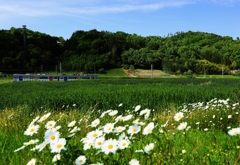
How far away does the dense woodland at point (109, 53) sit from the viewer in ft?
411

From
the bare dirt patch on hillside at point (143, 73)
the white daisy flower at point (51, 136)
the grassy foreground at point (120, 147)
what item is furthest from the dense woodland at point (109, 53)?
the white daisy flower at point (51, 136)

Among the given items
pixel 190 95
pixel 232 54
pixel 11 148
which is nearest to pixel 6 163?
pixel 11 148

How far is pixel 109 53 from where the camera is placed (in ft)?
461

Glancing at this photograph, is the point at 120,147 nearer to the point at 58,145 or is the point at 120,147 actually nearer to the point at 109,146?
the point at 109,146

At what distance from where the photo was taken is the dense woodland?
411ft

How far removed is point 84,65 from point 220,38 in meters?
80.8

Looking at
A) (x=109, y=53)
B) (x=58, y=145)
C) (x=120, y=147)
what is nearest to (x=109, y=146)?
(x=120, y=147)

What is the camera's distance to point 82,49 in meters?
149

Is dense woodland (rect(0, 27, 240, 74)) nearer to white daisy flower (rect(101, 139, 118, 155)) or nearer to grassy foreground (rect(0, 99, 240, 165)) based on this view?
grassy foreground (rect(0, 99, 240, 165))

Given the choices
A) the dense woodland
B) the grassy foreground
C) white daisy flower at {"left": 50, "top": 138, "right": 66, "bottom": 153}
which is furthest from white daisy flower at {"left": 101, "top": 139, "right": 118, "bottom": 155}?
the dense woodland

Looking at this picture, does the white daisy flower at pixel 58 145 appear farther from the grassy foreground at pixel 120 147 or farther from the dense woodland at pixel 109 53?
the dense woodland at pixel 109 53

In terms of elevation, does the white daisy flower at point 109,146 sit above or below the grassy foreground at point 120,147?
above

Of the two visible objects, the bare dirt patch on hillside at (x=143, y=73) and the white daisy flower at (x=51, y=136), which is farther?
the bare dirt patch on hillside at (x=143, y=73)

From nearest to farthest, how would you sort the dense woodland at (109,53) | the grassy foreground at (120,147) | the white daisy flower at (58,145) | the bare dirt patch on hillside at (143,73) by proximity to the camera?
the white daisy flower at (58,145)
the grassy foreground at (120,147)
the bare dirt patch on hillside at (143,73)
the dense woodland at (109,53)
